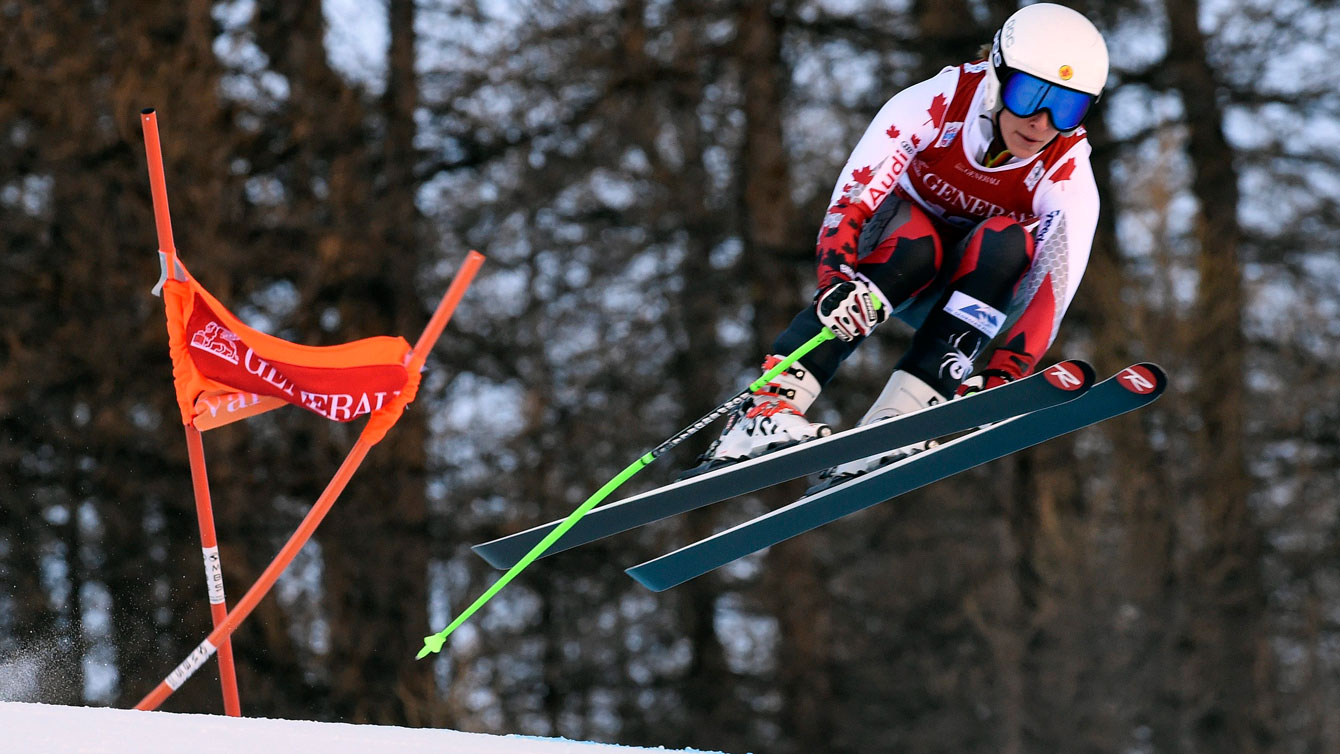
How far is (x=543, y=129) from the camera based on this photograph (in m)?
10.7

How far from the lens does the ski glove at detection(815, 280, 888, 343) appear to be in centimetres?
396

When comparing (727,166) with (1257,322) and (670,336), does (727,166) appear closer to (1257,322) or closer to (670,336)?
(670,336)

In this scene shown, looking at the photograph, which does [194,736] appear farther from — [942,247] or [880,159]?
[942,247]

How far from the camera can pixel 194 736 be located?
3012mm

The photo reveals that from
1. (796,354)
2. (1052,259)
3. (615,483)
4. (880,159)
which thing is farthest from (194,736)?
(1052,259)

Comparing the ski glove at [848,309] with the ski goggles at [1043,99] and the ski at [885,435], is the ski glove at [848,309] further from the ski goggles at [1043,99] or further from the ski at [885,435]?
the ski goggles at [1043,99]

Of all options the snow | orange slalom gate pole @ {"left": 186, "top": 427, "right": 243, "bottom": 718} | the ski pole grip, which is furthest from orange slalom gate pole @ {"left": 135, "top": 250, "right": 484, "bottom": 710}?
the snow

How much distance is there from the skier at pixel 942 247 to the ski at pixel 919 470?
90mm

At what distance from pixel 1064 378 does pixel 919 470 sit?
0.54 meters

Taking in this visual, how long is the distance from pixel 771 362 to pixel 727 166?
6637 millimetres

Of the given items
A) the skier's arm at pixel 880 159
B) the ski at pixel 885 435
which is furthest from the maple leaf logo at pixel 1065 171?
the ski at pixel 885 435

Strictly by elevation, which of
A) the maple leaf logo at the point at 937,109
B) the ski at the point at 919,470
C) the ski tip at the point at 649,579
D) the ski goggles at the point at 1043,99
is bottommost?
the ski tip at the point at 649,579

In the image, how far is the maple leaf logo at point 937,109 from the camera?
158 inches

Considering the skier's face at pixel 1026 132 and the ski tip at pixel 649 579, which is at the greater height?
the skier's face at pixel 1026 132
